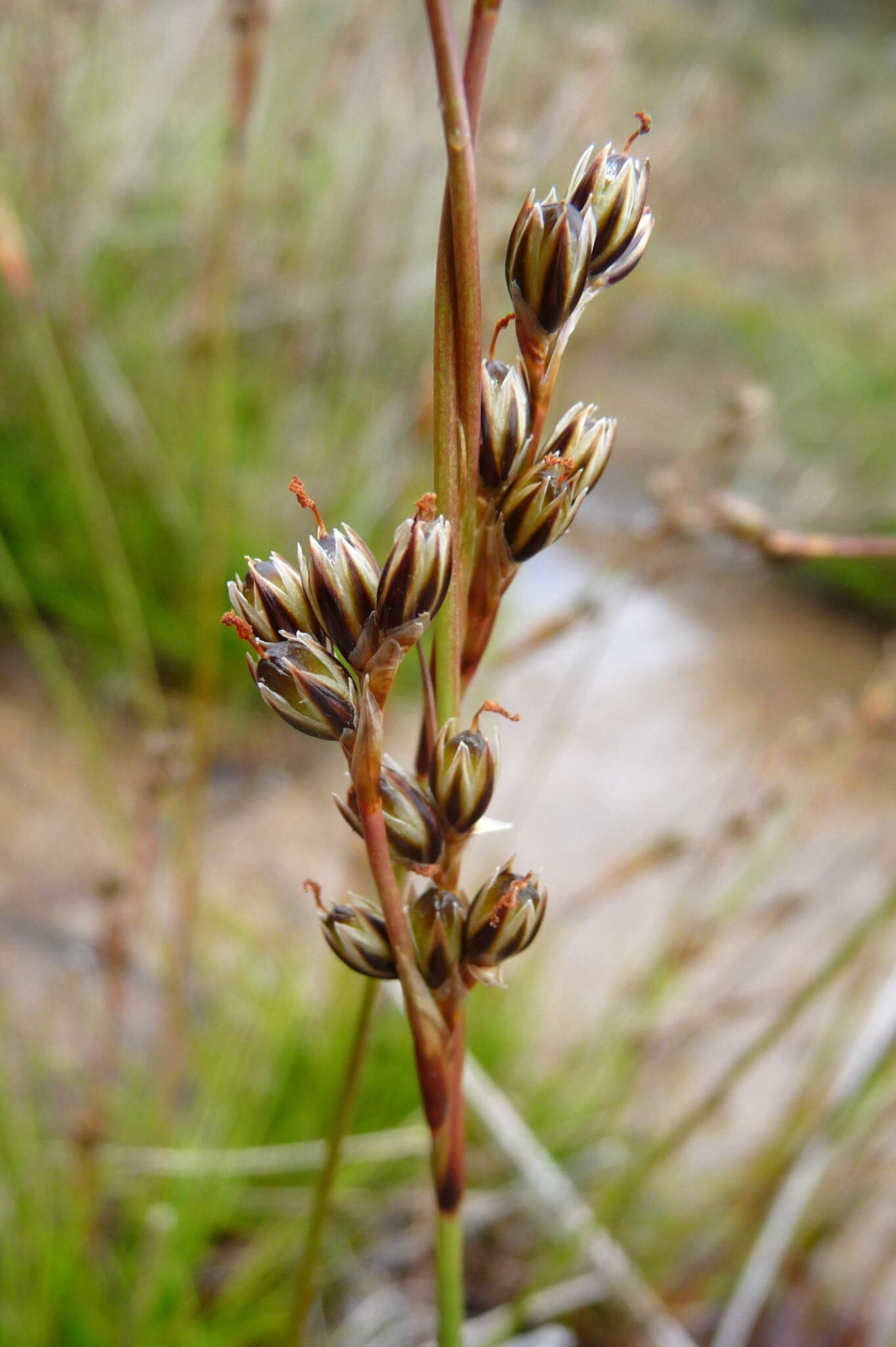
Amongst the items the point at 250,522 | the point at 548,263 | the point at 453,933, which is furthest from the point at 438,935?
the point at 250,522

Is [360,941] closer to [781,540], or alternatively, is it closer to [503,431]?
[503,431]

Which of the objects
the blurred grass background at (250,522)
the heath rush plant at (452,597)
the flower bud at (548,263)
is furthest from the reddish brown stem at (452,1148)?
the blurred grass background at (250,522)

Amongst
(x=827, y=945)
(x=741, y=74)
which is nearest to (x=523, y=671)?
(x=827, y=945)

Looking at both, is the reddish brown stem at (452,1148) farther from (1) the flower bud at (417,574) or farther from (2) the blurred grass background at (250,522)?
(2) the blurred grass background at (250,522)

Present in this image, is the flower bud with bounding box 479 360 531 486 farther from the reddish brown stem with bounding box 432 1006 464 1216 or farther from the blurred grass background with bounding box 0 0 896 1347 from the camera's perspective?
the blurred grass background with bounding box 0 0 896 1347

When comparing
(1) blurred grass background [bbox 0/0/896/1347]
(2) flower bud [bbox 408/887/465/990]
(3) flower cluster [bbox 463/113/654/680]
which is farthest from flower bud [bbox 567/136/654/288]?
(1) blurred grass background [bbox 0/0/896/1347]

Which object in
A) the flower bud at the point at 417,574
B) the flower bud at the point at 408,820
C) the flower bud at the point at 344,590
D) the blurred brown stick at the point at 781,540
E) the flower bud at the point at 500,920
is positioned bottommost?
the flower bud at the point at 500,920
